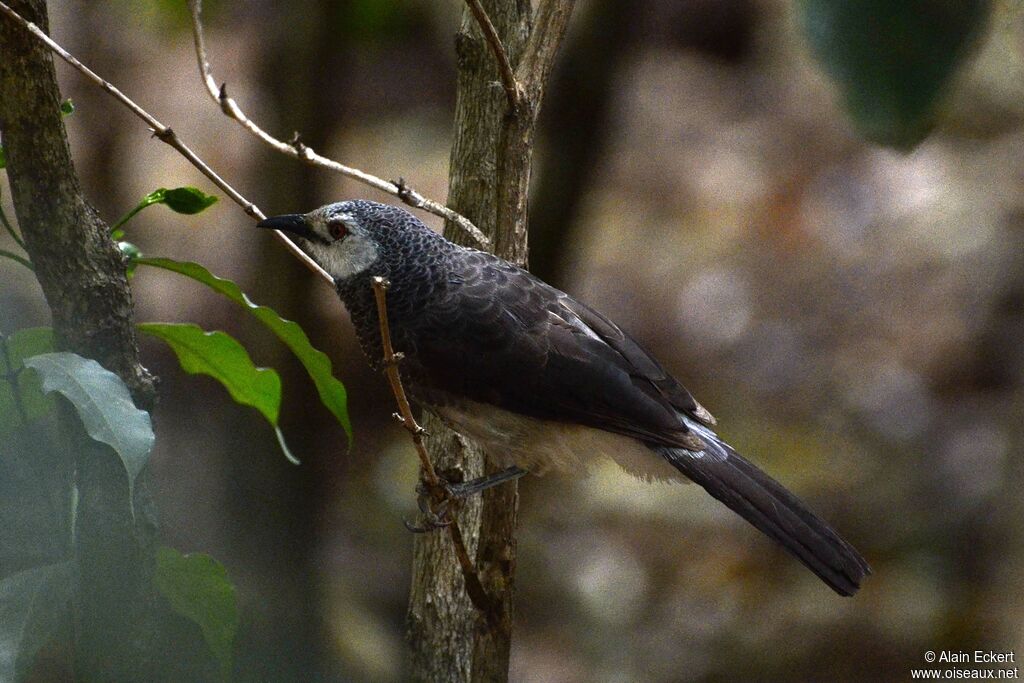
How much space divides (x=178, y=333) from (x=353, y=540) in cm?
456

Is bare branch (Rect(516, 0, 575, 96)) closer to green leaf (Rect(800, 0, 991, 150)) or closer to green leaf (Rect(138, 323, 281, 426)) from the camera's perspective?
green leaf (Rect(138, 323, 281, 426))

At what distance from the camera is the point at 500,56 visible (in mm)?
2434

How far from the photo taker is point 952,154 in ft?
27.4

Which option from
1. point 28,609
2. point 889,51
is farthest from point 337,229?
point 889,51

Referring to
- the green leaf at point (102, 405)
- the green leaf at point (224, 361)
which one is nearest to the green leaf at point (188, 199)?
the green leaf at point (224, 361)

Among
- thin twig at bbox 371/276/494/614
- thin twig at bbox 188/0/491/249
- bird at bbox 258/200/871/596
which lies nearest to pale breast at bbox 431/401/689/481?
bird at bbox 258/200/871/596

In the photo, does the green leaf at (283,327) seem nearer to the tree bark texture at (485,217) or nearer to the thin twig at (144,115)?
the thin twig at (144,115)

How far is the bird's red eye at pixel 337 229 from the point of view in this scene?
3.36m

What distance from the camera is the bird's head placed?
3328mm

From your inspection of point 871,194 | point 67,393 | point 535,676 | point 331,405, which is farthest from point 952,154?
point 67,393

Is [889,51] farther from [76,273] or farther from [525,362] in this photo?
[525,362]

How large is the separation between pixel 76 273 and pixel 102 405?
415mm

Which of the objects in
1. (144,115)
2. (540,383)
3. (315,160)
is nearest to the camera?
(144,115)

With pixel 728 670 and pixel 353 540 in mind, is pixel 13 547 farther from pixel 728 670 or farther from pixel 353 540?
pixel 353 540
